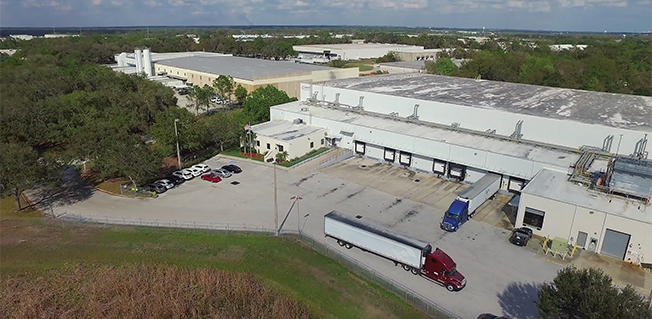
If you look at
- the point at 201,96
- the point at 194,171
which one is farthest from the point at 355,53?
the point at 194,171

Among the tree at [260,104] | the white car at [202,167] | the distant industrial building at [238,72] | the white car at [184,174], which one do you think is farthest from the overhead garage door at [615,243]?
the distant industrial building at [238,72]

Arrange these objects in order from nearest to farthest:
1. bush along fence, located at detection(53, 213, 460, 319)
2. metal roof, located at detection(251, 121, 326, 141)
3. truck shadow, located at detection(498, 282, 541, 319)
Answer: truck shadow, located at detection(498, 282, 541, 319), bush along fence, located at detection(53, 213, 460, 319), metal roof, located at detection(251, 121, 326, 141)

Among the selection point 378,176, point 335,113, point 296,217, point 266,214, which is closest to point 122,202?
point 266,214

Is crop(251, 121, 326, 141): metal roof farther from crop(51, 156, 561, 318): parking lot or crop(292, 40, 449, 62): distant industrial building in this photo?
crop(292, 40, 449, 62): distant industrial building

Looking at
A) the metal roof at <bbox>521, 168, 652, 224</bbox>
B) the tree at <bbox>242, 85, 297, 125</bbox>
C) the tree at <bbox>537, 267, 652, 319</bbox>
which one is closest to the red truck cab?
the tree at <bbox>537, 267, 652, 319</bbox>

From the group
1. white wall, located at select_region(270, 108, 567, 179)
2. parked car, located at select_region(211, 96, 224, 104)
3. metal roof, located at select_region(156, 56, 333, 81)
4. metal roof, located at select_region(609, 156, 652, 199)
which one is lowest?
parked car, located at select_region(211, 96, 224, 104)

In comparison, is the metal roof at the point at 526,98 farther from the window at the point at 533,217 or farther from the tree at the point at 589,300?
the tree at the point at 589,300
